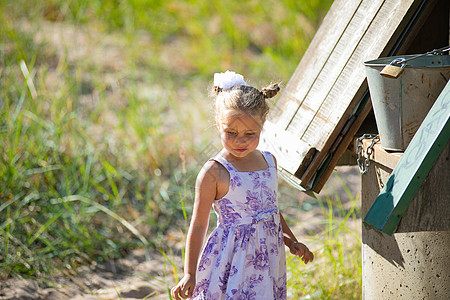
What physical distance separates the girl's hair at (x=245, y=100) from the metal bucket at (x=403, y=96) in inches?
16.0

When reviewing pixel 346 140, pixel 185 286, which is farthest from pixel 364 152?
pixel 185 286

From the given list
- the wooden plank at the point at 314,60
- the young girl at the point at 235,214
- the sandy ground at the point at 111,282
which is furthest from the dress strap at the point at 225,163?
the sandy ground at the point at 111,282

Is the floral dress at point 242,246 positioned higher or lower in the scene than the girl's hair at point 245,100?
lower

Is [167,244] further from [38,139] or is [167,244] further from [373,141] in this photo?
[373,141]

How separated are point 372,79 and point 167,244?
2.56 metres

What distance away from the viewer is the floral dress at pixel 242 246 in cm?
234

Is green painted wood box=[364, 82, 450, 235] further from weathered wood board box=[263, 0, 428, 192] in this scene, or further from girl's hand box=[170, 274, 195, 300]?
girl's hand box=[170, 274, 195, 300]

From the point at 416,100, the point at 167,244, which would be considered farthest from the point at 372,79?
the point at 167,244

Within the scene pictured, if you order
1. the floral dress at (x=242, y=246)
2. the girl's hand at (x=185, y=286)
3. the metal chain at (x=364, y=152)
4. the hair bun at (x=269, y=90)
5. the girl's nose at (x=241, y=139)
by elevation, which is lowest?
the girl's hand at (x=185, y=286)

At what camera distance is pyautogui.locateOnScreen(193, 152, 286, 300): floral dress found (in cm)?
234

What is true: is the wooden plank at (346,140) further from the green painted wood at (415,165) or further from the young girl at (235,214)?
the green painted wood at (415,165)

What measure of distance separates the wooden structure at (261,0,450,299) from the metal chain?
0.11 feet

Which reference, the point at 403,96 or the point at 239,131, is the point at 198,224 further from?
the point at 403,96

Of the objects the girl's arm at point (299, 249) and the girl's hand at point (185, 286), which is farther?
the girl's arm at point (299, 249)
